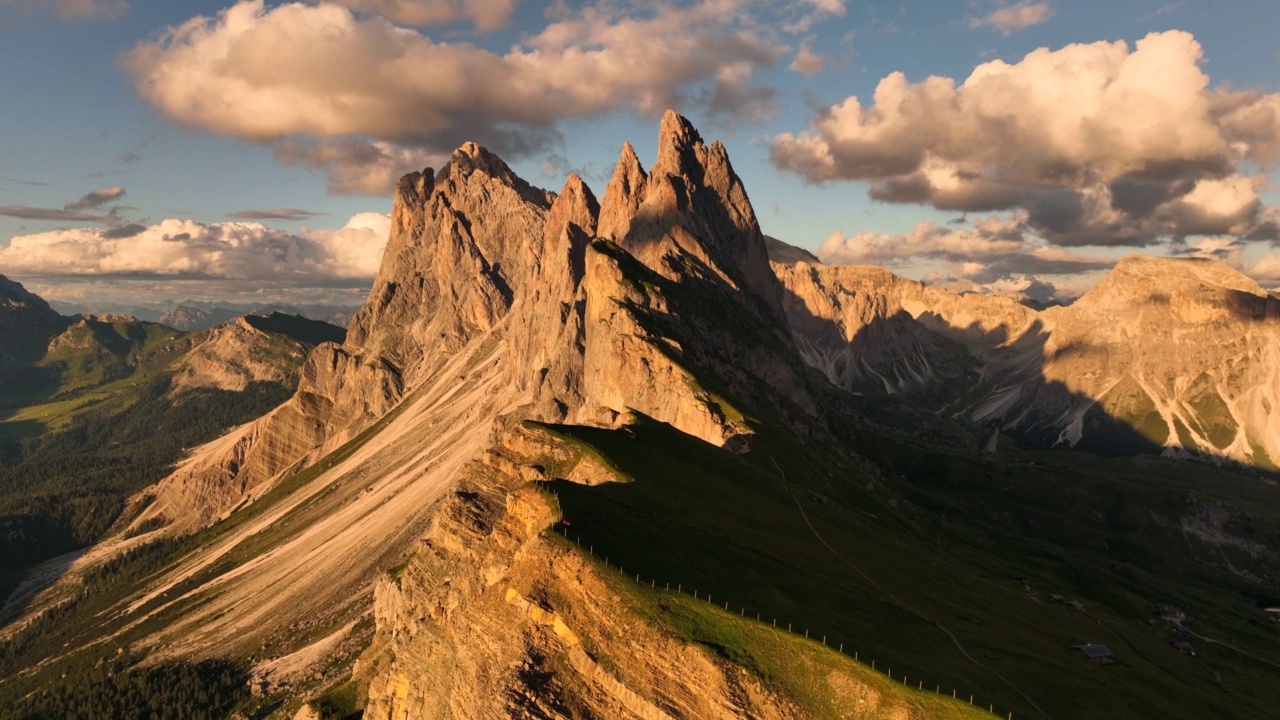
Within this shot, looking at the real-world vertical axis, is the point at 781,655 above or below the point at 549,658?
above

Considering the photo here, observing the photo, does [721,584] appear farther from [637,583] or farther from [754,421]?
[754,421]

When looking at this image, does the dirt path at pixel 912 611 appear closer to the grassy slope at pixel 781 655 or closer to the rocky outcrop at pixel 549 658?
the grassy slope at pixel 781 655

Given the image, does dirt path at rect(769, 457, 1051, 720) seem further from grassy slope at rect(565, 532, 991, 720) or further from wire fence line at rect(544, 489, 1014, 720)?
grassy slope at rect(565, 532, 991, 720)

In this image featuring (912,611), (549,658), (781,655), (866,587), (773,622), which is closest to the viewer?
(781,655)

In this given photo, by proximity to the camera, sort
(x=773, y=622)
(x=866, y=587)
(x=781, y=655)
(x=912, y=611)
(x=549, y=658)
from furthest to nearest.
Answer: (x=866, y=587)
(x=912, y=611)
(x=773, y=622)
(x=549, y=658)
(x=781, y=655)

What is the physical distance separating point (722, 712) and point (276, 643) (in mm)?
181357

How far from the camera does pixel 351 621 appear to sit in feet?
599

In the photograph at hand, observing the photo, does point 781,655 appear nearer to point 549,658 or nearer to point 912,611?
point 549,658

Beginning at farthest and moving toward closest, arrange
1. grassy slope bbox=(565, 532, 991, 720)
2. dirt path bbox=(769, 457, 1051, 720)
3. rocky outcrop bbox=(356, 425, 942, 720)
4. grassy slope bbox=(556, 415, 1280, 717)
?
1. grassy slope bbox=(556, 415, 1280, 717)
2. dirt path bbox=(769, 457, 1051, 720)
3. rocky outcrop bbox=(356, 425, 942, 720)
4. grassy slope bbox=(565, 532, 991, 720)

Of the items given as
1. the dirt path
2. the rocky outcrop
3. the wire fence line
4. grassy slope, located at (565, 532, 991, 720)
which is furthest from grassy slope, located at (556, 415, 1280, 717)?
the rocky outcrop

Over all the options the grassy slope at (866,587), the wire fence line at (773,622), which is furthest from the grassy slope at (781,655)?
the grassy slope at (866,587)

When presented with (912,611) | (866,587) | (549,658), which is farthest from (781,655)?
(866,587)

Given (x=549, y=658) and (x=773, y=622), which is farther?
(x=773, y=622)

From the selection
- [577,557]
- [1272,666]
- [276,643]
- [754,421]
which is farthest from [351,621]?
[1272,666]
